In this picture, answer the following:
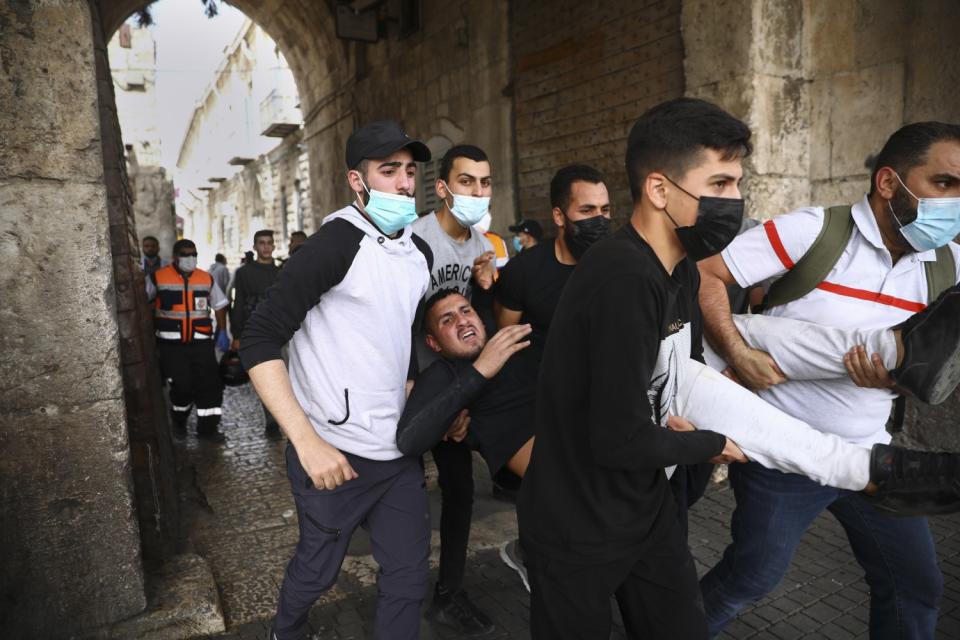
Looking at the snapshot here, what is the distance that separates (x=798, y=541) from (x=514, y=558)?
1427 mm

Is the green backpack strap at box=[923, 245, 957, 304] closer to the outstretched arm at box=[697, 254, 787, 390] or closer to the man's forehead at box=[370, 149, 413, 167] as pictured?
the outstretched arm at box=[697, 254, 787, 390]

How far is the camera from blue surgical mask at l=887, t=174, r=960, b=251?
1.95 m

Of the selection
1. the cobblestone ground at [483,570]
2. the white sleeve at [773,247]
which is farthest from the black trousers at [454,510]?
the white sleeve at [773,247]

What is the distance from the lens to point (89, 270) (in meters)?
2.49

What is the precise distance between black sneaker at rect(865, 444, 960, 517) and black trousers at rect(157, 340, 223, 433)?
5443 millimetres

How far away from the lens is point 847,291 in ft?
6.56

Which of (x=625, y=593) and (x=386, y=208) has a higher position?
(x=386, y=208)

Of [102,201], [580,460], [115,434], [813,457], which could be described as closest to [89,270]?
[102,201]

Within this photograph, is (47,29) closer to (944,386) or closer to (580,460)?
(580,460)

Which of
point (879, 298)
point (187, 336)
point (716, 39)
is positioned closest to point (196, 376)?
point (187, 336)

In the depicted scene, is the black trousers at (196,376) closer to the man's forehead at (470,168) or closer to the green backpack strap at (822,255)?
the man's forehead at (470,168)

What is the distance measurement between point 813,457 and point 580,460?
557 millimetres

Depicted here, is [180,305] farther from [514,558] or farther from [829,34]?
[829,34]

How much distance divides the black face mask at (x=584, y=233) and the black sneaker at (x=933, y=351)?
138 cm
